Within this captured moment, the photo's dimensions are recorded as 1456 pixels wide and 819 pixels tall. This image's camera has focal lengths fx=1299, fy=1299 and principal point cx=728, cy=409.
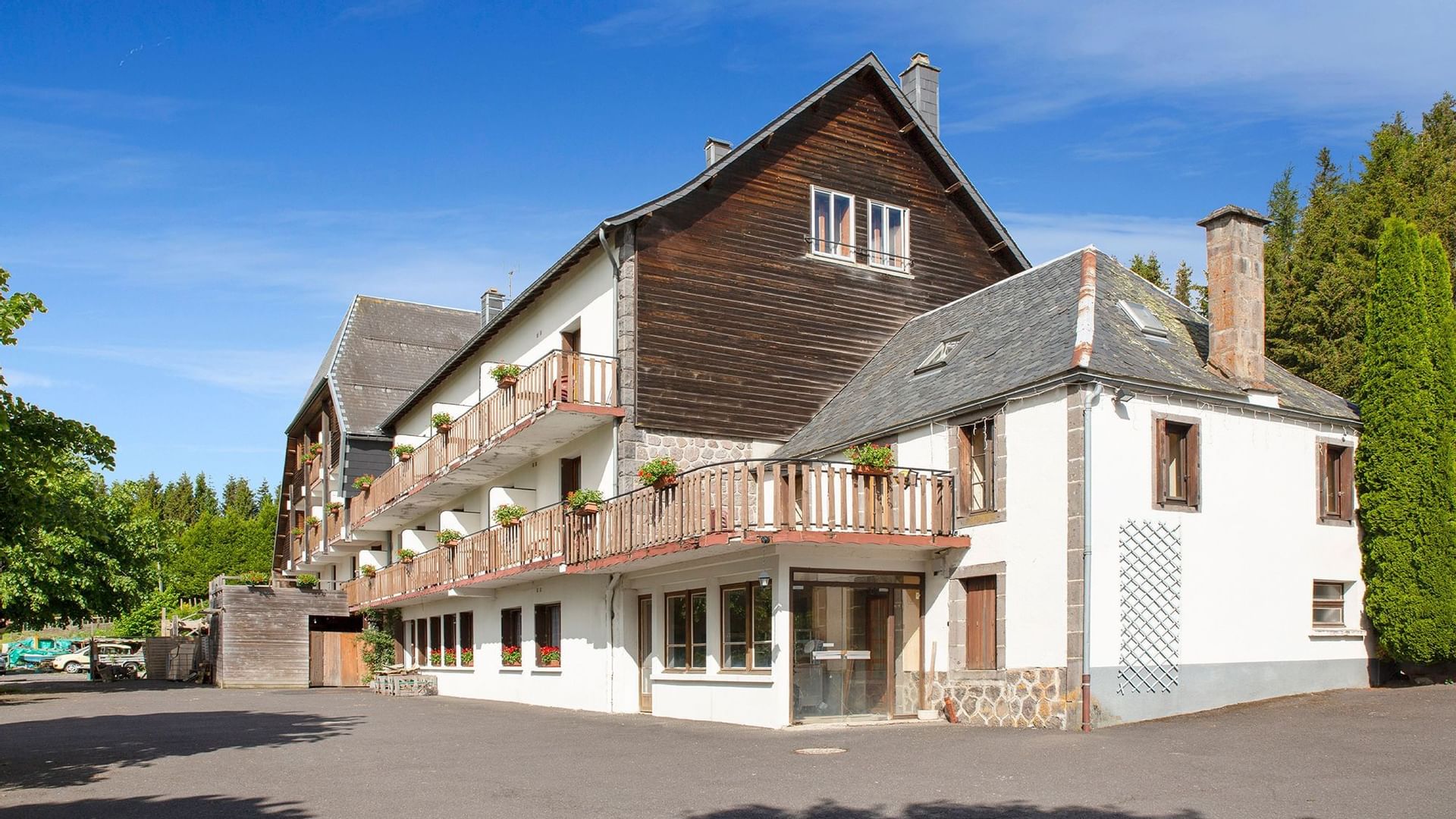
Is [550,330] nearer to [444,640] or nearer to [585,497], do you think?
[585,497]

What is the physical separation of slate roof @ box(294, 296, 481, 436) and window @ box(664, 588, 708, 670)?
2059 cm

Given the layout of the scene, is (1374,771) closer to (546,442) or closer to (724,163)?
(724,163)

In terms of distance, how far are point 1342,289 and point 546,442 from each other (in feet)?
57.3

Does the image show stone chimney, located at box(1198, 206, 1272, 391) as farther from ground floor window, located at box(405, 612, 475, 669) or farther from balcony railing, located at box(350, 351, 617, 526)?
ground floor window, located at box(405, 612, 475, 669)

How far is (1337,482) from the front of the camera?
63.5 feet

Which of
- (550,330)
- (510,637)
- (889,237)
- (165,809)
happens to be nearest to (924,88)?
(889,237)

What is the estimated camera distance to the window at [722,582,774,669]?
60.8 feet

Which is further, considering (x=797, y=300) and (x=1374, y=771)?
(x=797, y=300)

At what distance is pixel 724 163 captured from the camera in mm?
23609

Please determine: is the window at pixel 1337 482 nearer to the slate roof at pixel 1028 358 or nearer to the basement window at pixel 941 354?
the slate roof at pixel 1028 358

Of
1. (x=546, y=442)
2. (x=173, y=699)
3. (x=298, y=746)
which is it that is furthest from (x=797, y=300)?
(x=173, y=699)

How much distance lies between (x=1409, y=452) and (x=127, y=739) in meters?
18.5

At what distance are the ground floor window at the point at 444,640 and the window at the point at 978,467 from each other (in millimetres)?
16392

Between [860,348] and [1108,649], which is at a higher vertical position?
[860,348]
